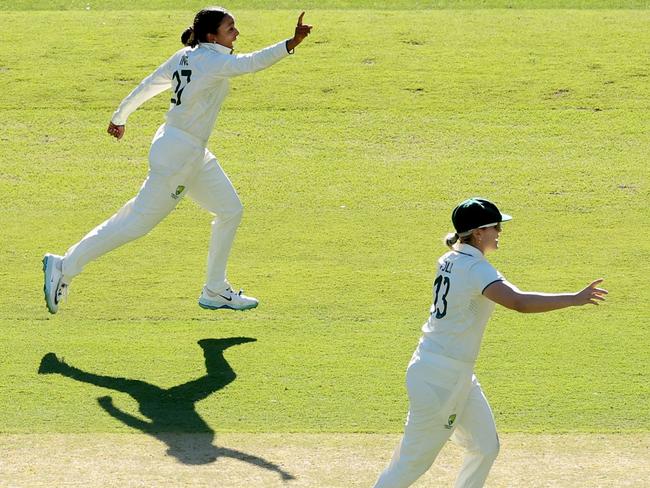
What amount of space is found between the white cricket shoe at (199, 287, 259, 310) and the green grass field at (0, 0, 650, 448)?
13cm

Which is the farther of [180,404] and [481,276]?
[180,404]

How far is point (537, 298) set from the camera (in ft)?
23.5

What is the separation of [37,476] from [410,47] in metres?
Result: 12.6

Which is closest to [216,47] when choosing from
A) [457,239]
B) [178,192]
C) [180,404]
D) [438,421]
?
[178,192]

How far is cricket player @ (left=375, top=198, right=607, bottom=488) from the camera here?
24.4ft

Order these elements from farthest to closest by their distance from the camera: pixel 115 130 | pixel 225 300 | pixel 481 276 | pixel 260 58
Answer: pixel 115 130 → pixel 225 300 → pixel 260 58 → pixel 481 276

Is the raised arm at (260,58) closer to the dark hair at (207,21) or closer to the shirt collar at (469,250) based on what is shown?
the dark hair at (207,21)

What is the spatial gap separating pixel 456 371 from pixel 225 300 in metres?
4.56

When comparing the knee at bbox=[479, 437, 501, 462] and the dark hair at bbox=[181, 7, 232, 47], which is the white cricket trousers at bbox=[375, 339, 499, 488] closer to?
the knee at bbox=[479, 437, 501, 462]

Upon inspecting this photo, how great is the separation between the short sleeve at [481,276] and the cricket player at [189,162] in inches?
145

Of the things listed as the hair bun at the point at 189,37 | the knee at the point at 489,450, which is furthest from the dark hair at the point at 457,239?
the hair bun at the point at 189,37

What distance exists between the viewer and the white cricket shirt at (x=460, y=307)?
7.42 meters

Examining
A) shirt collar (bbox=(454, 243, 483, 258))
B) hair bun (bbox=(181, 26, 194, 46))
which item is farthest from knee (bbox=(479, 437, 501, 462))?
hair bun (bbox=(181, 26, 194, 46))

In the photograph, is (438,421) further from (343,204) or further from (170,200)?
(343,204)
